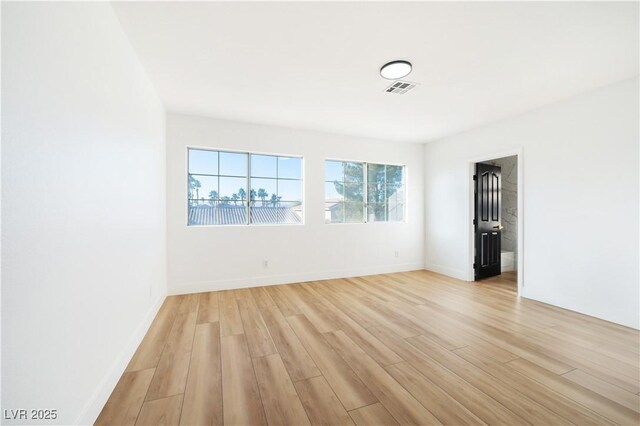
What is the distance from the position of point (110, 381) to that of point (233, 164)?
3031mm

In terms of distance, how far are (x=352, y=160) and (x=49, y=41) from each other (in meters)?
4.07

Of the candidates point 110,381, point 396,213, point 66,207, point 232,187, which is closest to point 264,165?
point 232,187

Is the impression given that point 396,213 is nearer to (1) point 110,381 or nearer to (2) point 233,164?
(2) point 233,164

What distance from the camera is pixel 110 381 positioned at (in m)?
1.66

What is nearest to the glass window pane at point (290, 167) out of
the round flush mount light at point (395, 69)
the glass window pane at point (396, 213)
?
the glass window pane at point (396, 213)

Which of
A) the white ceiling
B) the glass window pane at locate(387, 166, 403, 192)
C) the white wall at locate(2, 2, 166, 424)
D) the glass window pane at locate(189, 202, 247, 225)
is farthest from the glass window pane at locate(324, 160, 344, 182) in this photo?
the white wall at locate(2, 2, 166, 424)

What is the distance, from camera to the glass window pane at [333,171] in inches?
182

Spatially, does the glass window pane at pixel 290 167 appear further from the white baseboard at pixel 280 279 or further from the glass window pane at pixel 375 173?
the white baseboard at pixel 280 279

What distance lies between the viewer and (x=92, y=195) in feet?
4.80

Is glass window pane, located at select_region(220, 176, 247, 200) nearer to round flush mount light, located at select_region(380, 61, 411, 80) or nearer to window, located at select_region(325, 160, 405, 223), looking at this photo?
window, located at select_region(325, 160, 405, 223)

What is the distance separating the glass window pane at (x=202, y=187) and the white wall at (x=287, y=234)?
0.14 metres

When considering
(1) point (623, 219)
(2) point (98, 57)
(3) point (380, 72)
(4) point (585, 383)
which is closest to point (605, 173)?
(1) point (623, 219)

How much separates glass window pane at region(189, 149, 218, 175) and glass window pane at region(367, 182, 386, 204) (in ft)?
9.27

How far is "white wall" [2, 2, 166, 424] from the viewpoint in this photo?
92cm
